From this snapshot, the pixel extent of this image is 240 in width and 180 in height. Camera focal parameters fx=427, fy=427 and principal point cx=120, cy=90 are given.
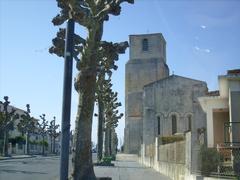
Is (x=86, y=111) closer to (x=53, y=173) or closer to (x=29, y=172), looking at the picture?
(x=53, y=173)

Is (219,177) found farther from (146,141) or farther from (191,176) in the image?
(146,141)

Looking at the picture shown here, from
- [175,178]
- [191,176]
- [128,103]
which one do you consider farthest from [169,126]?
[191,176]

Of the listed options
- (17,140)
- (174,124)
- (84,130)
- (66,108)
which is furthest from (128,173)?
(17,140)

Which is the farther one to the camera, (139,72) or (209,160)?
(139,72)

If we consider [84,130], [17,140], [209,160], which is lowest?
[209,160]

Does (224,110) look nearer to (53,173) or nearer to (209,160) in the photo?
(53,173)

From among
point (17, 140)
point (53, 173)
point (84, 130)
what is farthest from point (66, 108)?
point (17, 140)

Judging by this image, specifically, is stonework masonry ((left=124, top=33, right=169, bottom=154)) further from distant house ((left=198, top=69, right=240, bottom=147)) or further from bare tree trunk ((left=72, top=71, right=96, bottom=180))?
bare tree trunk ((left=72, top=71, right=96, bottom=180))

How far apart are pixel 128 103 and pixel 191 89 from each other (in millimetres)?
22589

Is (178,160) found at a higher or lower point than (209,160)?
lower

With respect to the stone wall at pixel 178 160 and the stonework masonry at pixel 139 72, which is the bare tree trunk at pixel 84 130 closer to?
the stone wall at pixel 178 160

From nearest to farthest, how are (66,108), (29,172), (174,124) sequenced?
(66,108), (29,172), (174,124)

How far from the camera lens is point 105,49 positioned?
1625 cm

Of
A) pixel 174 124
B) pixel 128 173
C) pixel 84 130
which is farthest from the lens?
pixel 174 124
